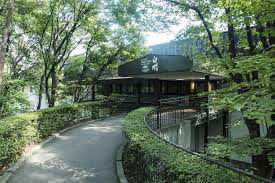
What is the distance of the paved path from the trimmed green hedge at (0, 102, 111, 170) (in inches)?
22.6

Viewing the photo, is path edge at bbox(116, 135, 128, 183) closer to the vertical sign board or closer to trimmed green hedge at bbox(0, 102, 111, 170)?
trimmed green hedge at bbox(0, 102, 111, 170)

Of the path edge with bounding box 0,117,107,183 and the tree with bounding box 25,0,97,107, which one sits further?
the tree with bounding box 25,0,97,107

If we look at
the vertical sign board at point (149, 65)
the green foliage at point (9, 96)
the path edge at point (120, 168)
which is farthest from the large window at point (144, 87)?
the path edge at point (120, 168)

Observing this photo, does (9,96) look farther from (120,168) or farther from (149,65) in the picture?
(149,65)

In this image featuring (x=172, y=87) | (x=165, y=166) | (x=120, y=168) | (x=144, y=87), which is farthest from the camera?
(x=172, y=87)

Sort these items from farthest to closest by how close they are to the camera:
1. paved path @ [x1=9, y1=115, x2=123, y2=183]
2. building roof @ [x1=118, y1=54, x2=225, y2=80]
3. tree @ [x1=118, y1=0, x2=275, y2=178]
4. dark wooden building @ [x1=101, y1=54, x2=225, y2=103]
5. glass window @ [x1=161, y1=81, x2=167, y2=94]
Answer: glass window @ [x1=161, y1=81, x2=167, y2=94] → dark wooden building @ [x1=101, y1=54, x2=225, y2=103] → building roof @ [x1=118, y1=54, x2=225, y2=80] → paved path @ [x1=9, y1=115, x2=123, y2=183] → tree @ [x1=118, y1=0, x2=275, y2=178]

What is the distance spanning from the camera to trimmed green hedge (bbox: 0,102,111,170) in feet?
24.0

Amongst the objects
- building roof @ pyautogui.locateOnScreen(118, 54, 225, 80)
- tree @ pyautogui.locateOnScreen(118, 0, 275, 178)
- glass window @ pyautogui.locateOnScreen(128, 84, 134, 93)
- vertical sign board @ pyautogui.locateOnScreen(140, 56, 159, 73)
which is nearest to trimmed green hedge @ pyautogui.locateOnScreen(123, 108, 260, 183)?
tree @ pyautogui.locateOnScreen(118, 0, 275, 178)

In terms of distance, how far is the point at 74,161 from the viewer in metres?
8.12

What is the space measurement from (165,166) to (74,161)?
Answer: 15.8 ft

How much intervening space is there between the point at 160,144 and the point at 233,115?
1374 centimetres

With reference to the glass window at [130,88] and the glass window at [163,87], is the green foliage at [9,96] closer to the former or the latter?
the glass window at [130,88]

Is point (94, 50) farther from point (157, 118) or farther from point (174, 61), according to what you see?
point (157, 118)

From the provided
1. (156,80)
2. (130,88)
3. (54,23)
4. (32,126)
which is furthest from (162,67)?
(130,88)
